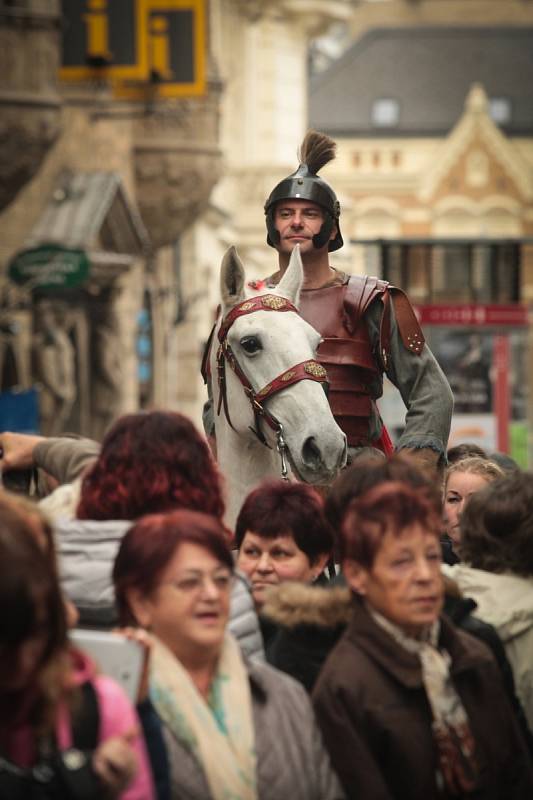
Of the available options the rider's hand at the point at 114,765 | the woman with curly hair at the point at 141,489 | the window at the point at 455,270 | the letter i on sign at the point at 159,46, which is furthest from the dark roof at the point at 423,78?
the rider's hand at the point at 114,765

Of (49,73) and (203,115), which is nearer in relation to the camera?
(49,73)

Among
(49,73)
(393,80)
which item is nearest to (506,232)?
(393,80)

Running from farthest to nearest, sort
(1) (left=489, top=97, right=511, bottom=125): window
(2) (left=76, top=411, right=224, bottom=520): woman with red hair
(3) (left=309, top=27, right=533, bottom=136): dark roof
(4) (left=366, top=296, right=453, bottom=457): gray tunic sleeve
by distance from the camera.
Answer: (1) (left=489, top=97, right=511, bottom=125): window, (3) (left=309, top=27, right=533, bottom=136): dark roof, (4) (left=366, top=296, right=453, bottom=457): gray tunic sleeve, (2) (left=76, top=411, right=224, bottom=520): woman with red hair

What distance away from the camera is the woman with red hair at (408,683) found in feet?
15.8

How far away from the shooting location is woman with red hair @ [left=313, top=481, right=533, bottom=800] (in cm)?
482

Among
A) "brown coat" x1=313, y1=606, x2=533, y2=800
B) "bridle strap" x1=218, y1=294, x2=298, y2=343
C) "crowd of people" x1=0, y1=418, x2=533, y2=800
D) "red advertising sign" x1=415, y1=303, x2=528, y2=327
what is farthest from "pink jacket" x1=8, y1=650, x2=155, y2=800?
"red advertising sign" x1=415, y1=303, x2=528, y2=327

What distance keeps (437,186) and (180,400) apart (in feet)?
132

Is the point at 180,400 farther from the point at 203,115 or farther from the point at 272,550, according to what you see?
the point at 272,550

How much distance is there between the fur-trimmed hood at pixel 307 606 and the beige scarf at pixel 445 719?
192 mm

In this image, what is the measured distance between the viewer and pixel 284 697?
4.78 metres

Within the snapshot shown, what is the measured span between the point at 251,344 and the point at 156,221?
93.3 feet

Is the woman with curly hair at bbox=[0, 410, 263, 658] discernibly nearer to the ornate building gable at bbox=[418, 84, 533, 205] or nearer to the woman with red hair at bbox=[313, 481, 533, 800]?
the woman with red hair at bbox=[313, 481, 533, 800]

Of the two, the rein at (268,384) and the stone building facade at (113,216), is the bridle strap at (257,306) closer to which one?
the rein at (268,384)

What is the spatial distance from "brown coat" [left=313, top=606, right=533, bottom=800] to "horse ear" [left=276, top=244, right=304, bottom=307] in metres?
2.60
